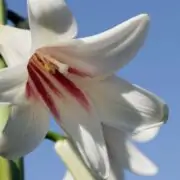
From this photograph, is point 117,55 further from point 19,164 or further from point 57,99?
point 19,164

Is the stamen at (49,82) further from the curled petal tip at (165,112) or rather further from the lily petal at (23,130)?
the curled petal tip at (165,112)

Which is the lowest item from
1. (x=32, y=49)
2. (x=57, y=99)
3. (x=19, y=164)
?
(x=19, y=164)

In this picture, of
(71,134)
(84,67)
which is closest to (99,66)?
(84,67)

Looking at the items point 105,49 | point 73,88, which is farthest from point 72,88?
point 105,49

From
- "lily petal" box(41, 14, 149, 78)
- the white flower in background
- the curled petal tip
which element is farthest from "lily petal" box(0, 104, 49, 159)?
the curled petal tip

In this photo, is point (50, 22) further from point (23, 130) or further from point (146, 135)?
point (146, 135)

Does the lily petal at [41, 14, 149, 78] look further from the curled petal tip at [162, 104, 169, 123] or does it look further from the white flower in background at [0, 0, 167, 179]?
the curled petal tip at [162, 104, 169, 123]

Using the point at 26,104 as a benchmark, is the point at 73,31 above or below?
above
